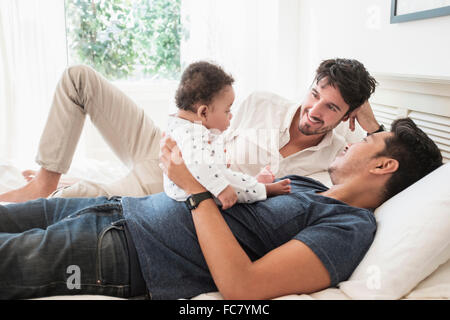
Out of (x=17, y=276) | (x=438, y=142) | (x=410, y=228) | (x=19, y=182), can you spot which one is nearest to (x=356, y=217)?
(x=410, y=228)

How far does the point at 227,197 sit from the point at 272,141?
33.6 inches

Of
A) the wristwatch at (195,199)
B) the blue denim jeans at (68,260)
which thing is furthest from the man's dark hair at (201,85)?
the blue denim jeans at (68,260)

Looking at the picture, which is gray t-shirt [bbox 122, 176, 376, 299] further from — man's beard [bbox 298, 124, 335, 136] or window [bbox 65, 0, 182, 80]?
window [bbox 65, 0, 182, 80]

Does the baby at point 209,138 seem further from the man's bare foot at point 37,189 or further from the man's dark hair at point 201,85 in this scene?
the man's bare foot at point 37,189

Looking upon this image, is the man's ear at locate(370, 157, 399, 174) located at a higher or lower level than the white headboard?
lower

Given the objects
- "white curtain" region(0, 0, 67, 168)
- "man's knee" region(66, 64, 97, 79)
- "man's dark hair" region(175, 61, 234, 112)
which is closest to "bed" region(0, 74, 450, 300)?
"man's dark hair" region(175, 61, 234, 112)

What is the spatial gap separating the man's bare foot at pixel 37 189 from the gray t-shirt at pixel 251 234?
2.39 ft

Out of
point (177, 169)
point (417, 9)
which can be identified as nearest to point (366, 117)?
point (417, 9)

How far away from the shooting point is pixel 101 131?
2.03 metres

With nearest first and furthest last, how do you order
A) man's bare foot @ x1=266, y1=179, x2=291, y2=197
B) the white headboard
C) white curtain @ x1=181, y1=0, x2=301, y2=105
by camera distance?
man's bare foot @ x1=266, y1=179, x2=291, y2=197, the white headboard, white curtain @ x1=181, y1=0, x2=301, y2=105

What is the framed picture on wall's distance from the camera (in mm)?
1710

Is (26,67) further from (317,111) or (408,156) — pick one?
(408,156)

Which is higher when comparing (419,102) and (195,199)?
(419,102)

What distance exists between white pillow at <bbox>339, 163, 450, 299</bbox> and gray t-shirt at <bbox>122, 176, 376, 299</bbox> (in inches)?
1.6
